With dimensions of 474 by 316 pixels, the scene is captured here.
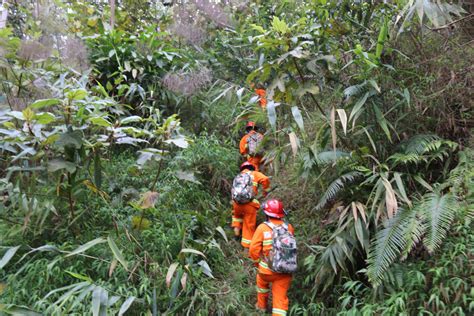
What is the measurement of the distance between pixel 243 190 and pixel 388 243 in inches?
77.0

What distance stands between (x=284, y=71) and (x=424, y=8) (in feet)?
4.66

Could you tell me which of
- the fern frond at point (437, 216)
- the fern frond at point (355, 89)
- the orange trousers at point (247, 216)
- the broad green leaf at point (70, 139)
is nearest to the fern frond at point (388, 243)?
the fern frond at point (437, 216)

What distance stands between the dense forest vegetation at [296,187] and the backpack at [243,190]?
1.35ft

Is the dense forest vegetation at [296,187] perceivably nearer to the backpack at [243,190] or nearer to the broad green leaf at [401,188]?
the broad green leaf at [401,188]

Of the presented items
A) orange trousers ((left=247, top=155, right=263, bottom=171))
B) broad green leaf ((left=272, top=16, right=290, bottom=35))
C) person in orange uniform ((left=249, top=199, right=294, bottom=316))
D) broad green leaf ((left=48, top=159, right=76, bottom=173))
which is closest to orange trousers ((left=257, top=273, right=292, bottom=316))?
person in orange uniform ((left=249, top=199, right=294, bottom=316))

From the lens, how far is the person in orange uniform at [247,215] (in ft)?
16.1

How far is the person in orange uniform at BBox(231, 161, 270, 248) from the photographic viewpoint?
4902mm

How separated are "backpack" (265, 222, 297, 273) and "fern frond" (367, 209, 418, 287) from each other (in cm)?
71

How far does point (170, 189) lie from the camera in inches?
193

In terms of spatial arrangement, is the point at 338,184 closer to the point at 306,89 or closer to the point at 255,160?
the point at 306,89

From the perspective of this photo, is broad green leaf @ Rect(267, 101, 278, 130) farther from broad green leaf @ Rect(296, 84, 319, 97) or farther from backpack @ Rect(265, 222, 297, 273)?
backpack @ Rect(265, 222, 297, 273)

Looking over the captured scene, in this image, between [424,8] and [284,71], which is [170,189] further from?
[424,8]

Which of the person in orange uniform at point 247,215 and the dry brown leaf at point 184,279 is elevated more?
the dry brown leaf at point 184,279

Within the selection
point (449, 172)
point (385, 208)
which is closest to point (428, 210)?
point (385, 208)
